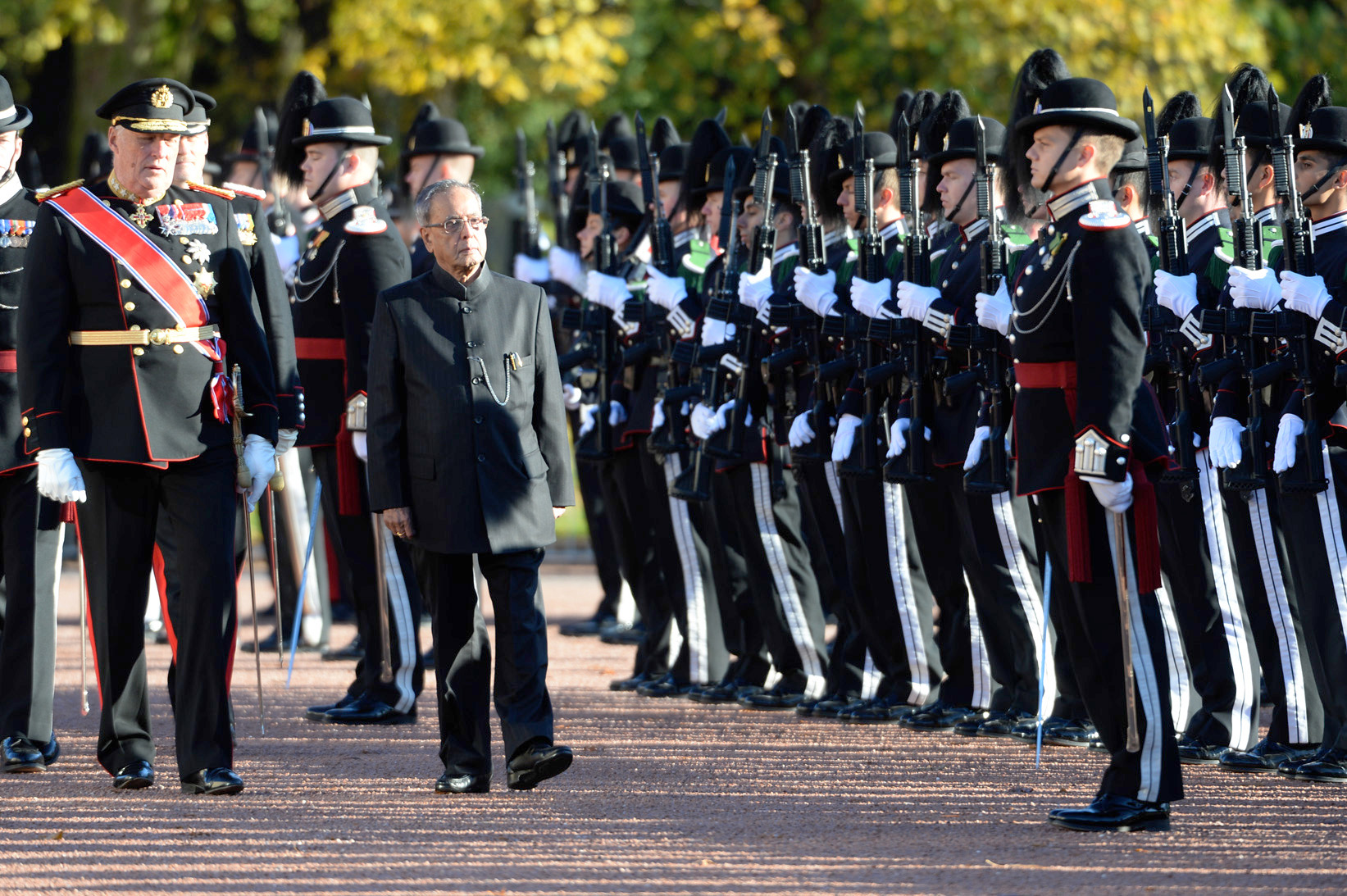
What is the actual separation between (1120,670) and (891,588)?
207 cm

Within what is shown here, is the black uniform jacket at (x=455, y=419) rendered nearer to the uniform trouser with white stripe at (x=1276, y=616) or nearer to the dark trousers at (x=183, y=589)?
the dark trousers at (x=183, y=589)

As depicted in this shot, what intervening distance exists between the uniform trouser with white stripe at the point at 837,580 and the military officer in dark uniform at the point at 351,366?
1572mm

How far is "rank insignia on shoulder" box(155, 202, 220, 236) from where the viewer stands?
6.34 m

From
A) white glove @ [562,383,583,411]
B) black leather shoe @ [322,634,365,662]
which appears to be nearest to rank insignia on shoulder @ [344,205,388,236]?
white glove @ [562,383,583,411]

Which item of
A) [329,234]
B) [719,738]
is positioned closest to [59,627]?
[329,234]

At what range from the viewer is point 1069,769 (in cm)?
653

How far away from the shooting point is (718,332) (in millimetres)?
8086

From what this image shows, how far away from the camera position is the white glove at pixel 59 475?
6.02 metres

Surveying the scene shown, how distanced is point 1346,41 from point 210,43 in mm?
10182

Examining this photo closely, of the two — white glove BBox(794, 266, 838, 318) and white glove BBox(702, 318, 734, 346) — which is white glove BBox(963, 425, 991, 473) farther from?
white glove BBox(702, 318, 734, 346)

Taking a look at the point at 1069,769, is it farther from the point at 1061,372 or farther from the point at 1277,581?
the point at 1061,372

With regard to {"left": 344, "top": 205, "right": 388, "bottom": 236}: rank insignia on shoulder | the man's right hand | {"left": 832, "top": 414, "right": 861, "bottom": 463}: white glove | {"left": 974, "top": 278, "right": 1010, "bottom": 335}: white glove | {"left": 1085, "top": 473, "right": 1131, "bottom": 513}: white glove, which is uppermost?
{"left": 344, "top": 205, "right": 388, "bottom": 236}: rank insignia on shoulder

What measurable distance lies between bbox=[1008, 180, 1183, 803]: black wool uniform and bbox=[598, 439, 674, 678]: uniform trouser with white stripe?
332 cm

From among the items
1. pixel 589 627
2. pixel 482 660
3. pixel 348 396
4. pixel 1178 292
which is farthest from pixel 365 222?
pixel 589 627
